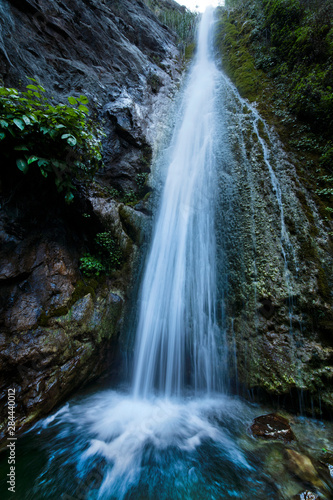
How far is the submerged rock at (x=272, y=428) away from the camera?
3.00 m

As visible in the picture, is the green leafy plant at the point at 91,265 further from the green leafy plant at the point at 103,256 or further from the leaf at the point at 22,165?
the leaf at the point at 22,165

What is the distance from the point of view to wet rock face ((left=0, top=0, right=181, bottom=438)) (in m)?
3.42

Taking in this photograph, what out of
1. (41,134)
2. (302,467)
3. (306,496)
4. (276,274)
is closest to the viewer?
(306,496)

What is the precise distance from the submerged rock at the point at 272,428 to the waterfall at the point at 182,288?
1103mm

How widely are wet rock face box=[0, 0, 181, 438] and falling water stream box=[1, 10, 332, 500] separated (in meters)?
0.73

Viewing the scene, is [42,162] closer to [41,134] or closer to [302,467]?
[41,134]

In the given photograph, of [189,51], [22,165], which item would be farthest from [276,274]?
[189,51]

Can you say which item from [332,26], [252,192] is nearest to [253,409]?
[252,192]

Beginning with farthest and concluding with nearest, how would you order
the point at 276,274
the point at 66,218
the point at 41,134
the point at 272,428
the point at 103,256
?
1. the point at 103,256
2. the point at 66,218
3. the point at 276,274
4. the point at 41,134
5. the point at 272,428

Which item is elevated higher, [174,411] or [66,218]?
[66,218]

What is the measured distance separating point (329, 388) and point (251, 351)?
1314 mm

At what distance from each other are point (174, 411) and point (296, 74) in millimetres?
10493

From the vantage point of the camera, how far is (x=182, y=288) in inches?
208

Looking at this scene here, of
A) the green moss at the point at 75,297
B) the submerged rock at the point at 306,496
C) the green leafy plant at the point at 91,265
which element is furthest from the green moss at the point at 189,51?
the submerged rock at the point at 306,496
